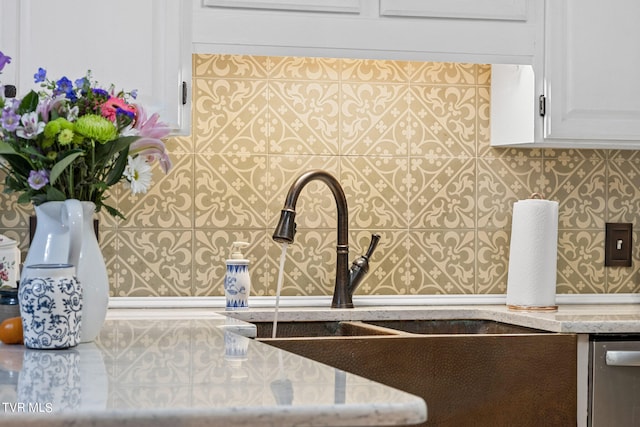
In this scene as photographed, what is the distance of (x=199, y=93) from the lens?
2.83m

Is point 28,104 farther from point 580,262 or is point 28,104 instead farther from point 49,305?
point 580,262

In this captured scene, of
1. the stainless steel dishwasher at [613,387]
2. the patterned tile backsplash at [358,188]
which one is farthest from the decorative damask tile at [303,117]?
the stainless steel dishwasher at [613,387]

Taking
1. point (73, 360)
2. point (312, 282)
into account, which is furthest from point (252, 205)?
point (73, 360)

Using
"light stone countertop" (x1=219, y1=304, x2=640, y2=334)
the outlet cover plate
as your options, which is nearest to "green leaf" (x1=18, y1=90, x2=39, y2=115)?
"light stone countertop" (x1=219, y1=304, x2=640, y2=334)

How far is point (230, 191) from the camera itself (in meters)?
2.84

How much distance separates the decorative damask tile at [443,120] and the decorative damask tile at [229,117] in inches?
18.6

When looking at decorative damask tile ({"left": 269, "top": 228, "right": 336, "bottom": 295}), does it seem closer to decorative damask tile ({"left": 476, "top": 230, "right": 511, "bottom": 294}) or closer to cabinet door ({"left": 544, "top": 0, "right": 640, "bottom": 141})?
decorative damask tile ({"left": 476, "top": 230, "right": 511, "bottom": 294})

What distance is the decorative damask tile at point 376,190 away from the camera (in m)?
2.91

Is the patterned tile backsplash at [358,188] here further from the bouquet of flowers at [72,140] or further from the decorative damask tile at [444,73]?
the bouquet of flowers at [72,140]

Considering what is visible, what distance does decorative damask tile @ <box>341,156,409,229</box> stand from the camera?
291 cm

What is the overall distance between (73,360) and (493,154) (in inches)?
73.1

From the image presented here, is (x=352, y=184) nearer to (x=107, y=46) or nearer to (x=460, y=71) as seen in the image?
(x=460, y=71)

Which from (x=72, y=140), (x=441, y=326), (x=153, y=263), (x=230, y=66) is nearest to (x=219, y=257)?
(x=153, y=263)

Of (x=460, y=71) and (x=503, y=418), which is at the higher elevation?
(x=460, y=71)
